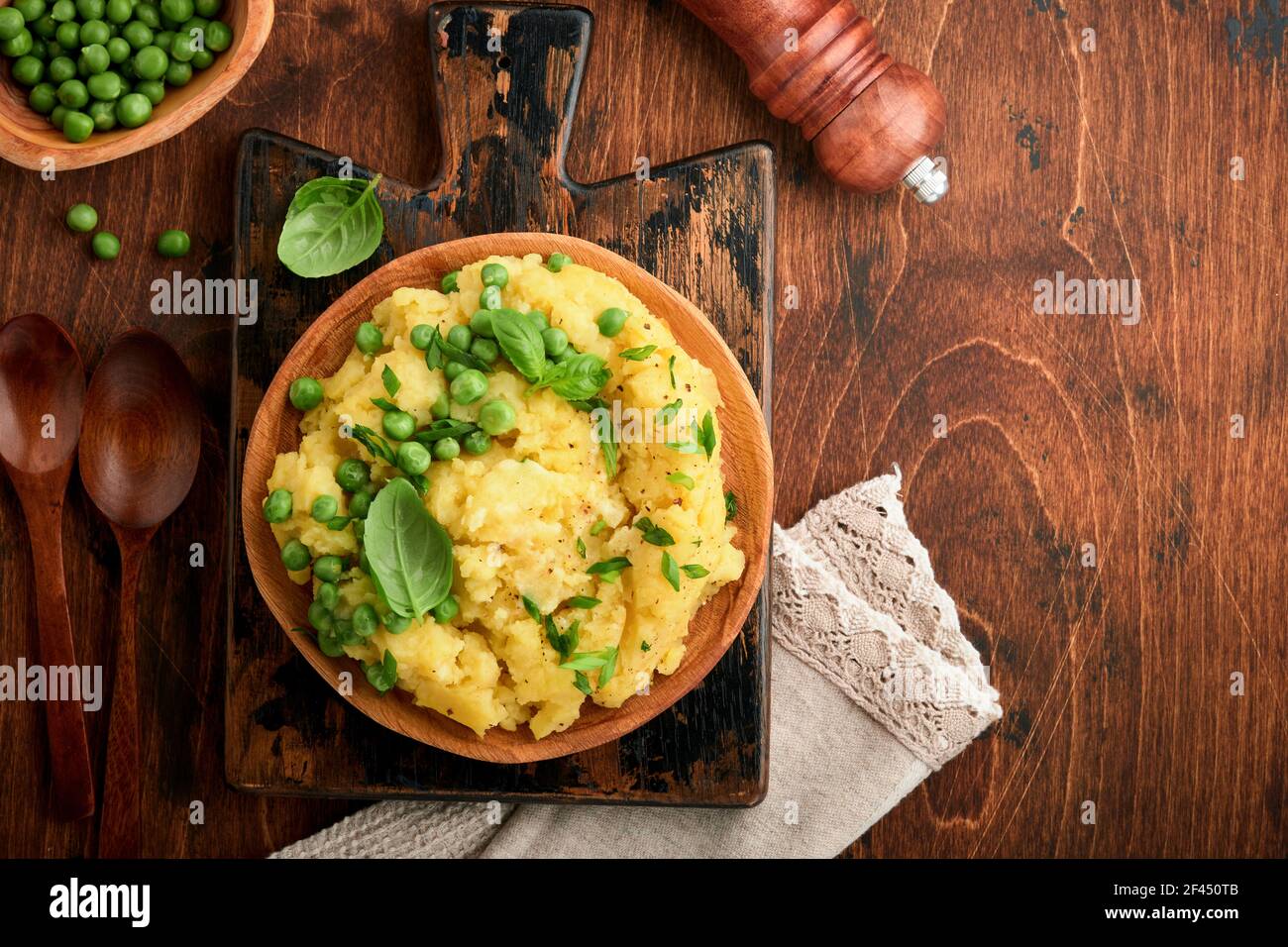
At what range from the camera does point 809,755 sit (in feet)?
13.2

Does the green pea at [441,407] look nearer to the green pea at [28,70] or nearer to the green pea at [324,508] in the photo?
the green pea at [324,508]

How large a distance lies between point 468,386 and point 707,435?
Result: 2.34ft

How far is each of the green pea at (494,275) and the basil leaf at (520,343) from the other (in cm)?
21

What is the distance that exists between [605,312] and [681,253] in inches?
32.1

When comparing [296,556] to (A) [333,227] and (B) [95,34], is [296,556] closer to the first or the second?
(A) [333,227]

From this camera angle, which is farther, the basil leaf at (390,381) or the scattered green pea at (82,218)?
the scattered green pea at (82,218)

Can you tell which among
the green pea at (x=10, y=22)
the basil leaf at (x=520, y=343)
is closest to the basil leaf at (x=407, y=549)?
the basil leaf at (x=520, y=343)

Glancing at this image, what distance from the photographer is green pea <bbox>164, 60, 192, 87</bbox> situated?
3.85 meters

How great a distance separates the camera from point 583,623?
3174 mm

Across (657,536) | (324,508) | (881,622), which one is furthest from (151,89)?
(881,622)

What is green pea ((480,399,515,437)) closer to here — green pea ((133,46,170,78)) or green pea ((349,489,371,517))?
green pea ((349,489,371,517))

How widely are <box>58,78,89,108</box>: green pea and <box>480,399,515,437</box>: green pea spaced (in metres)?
2.03

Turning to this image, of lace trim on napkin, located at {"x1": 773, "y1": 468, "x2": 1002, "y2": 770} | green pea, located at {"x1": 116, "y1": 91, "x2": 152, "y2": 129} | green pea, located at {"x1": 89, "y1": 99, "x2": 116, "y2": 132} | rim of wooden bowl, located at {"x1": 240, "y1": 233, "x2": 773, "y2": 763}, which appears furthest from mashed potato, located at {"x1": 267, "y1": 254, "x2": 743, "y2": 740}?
green pea, located at {"x1": 89, "y1": 99, "x2": 116, "y2": 132}

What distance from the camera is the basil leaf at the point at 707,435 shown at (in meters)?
3.14
